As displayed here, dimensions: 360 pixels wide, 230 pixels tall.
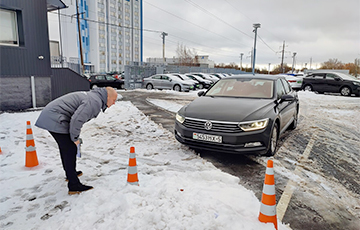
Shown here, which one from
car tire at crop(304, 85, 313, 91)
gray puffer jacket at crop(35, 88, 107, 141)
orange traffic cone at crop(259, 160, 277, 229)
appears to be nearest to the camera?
orange traffic cone at crop(259, 160, 277, 229)

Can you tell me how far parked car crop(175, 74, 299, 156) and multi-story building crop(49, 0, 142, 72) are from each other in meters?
62.9

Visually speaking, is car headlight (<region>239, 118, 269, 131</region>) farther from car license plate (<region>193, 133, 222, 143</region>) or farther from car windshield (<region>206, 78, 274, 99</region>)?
car windshield (<region>206, 78, 274, 99</region>)

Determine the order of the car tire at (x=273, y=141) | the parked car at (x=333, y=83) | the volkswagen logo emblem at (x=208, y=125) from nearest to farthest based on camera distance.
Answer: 1. the volkswagen logo emblem at (x=208, y=125)
2. the car tire at (x=273, y=141)
3. the parked car at (x=333, y=83)

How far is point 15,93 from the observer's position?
A: 10.1m

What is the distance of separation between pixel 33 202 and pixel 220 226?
7.56 ft

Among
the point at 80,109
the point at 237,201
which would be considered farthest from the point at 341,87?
the point at 80,109

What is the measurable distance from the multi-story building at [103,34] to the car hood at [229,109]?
62.8 metres

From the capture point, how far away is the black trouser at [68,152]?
306 centimetres

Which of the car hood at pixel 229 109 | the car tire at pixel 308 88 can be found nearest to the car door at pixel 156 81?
the car tire at pixel 308 88

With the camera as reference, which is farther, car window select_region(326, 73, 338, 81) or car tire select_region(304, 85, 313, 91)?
car tire select_region(304, 85, 313, 91)

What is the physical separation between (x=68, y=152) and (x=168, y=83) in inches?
697

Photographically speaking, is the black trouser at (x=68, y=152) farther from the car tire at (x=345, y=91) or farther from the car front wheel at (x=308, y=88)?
the car front wheel at (x=308, y=88)

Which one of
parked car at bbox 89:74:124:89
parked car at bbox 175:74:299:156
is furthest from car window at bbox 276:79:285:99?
parked car at bbox 89:74:124:89

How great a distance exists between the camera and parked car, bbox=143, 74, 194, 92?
65.6 ft
